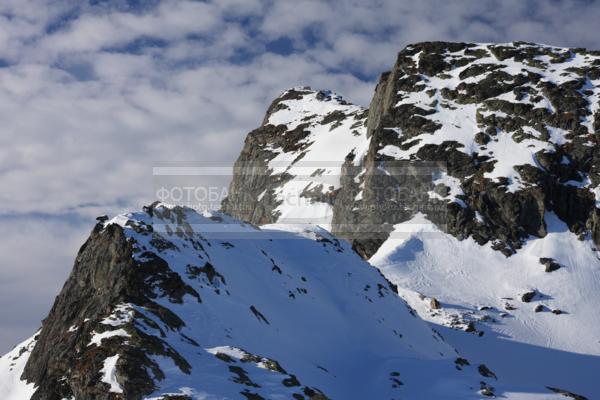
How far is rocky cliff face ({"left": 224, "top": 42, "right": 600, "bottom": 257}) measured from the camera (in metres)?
83.4

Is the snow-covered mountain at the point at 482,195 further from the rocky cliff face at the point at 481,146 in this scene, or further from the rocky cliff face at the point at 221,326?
→ the rocky cliff face at the point at 221,326

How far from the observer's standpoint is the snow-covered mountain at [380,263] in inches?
1331

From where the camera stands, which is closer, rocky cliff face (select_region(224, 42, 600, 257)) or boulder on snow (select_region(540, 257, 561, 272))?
boulder on snow (select_region(540, 257, 561, 272))

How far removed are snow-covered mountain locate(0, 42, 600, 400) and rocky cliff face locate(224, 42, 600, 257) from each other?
0.26 meters

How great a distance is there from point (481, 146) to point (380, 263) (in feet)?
82.2

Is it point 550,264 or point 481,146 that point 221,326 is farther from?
point 481,146

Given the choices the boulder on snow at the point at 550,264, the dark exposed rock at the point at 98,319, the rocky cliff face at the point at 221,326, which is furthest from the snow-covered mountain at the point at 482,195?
the dark exposed rock at the point at 98,319

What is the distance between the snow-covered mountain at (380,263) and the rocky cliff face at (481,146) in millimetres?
265

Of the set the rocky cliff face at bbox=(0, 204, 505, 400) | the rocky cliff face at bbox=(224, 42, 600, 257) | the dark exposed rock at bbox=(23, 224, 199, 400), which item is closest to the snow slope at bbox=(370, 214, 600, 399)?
the rocky cliff face at bbox=(224, 42, 600, 257)

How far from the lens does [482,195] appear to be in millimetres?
84750

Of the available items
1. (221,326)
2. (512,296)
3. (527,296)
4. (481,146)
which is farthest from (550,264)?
(221,326)

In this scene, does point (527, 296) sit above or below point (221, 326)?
above

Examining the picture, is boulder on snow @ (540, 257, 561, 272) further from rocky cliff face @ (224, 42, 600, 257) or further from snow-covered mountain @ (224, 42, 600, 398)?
rocky cliff face @ (224, 42, 600, 257)

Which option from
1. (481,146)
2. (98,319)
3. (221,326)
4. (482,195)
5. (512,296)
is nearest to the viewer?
(98,319)
